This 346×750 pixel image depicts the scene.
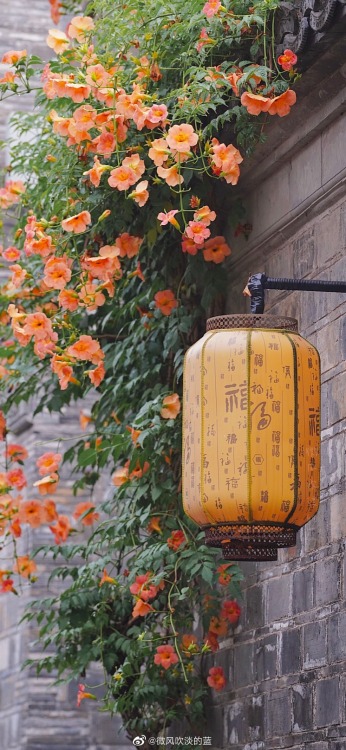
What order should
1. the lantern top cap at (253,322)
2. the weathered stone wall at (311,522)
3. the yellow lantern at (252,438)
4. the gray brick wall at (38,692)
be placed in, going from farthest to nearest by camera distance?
1. the gray brick wall at (38,692)
2. the weathered stone wall at (311,522)
3. the lantern top cap at (253,322)
4. the yellow lantern at (252,438)

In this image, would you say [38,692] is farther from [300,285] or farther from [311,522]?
[300,285]

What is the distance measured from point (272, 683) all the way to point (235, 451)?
1838mm

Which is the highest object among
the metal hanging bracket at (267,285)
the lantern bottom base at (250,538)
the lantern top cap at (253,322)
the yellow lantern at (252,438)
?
the metal hanging bracket at (267,285)

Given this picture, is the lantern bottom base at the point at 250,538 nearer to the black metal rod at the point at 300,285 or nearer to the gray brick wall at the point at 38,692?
the black metal rod at the point at 300,285

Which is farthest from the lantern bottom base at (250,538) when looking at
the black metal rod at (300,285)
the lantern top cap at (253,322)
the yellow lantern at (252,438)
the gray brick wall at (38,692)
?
the gray brick wall at (38,692)

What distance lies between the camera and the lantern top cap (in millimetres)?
3992

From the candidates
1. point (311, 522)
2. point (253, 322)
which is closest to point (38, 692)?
point (311, 522)

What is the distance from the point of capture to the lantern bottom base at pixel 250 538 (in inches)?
153

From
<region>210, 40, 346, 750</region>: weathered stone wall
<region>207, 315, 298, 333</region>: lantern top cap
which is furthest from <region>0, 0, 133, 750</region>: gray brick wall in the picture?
<region>207, 315, 298, 333</region>: lantern top cap

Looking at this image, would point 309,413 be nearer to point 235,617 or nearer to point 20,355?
point 235,617

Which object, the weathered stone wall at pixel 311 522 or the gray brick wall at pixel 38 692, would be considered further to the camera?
the gray brick wall at pixel 38 692

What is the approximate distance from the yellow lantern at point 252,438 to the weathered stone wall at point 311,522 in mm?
970

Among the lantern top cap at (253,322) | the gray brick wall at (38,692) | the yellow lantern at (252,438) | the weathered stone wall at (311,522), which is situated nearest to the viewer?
the yellow lantern at (252,438)

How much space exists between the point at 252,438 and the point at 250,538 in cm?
29
